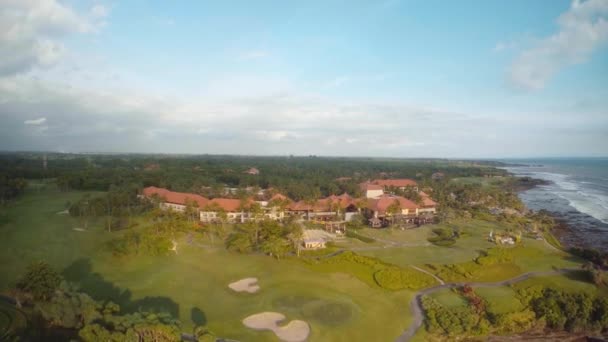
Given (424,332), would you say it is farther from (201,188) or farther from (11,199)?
(11,199)

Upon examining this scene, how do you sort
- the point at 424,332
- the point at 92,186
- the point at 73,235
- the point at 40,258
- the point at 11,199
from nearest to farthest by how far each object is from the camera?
the point at 424,332, the point at 40,258, the point at 73,235, the point at 11,199, the point at 92,186

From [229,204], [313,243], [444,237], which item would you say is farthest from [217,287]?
[444,237]

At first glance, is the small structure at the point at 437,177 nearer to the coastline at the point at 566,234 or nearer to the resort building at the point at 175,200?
the coastline at the point at 566,234

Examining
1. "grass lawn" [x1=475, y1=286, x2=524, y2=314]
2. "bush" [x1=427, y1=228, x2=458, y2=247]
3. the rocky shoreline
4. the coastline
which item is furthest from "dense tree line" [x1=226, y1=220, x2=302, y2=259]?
the rocky shoreline

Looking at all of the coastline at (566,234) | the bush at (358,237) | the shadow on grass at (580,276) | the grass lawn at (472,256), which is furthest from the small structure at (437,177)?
the shadow on grass at (580,276)

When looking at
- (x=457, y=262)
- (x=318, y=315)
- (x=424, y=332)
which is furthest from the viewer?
(x=457, y=262)

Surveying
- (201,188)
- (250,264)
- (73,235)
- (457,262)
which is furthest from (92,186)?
(457,262)

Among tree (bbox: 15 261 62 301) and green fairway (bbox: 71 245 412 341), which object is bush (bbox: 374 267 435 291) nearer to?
green fairway (bbox: 71 245 412 341)
